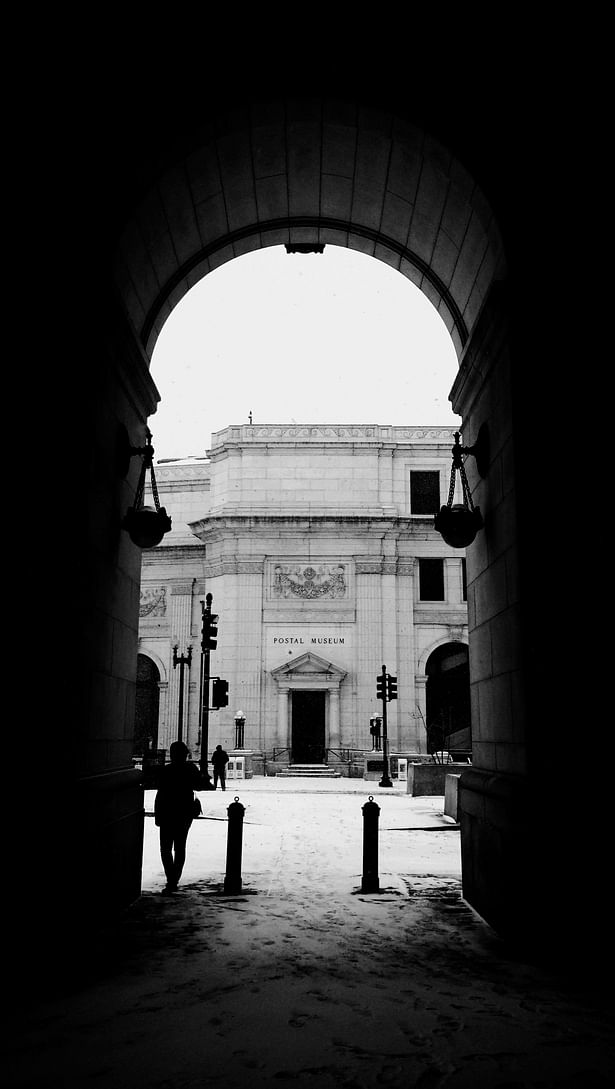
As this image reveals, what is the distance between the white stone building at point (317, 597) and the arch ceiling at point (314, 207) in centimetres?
3079

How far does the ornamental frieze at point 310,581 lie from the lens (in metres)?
41.6

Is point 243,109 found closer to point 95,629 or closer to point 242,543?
point 95,629

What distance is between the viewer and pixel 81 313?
6.83 meters

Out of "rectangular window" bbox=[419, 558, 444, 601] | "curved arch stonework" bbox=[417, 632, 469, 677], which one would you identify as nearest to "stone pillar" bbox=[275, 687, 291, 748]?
"curved arch stonework" bbox=[417, 632, 469, 677]

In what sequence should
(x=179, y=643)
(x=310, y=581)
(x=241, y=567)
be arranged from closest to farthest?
(x=310, y=581) → (x=241, y=567) → (x=179, y=643)

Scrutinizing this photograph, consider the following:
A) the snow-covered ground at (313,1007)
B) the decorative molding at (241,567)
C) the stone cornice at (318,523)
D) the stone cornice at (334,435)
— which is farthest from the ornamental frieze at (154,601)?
the snow-covered ground at (313,1007)

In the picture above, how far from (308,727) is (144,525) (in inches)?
1336

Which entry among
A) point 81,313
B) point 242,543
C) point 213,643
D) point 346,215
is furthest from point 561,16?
point 242,543

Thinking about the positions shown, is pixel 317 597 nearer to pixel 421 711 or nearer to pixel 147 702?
pixel 421 711

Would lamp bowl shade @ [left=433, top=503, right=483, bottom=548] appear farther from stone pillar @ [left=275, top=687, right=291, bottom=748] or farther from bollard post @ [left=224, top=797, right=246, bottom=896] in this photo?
stone pillar @ [left=275, top=687, right=291, bottom=748]

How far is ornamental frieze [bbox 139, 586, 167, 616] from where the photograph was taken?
44.3 m

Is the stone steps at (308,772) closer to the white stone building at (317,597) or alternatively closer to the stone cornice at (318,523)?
the white stone building at (317,597)

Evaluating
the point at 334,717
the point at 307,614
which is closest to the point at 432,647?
the point at 334,717

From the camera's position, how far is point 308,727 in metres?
40.6
